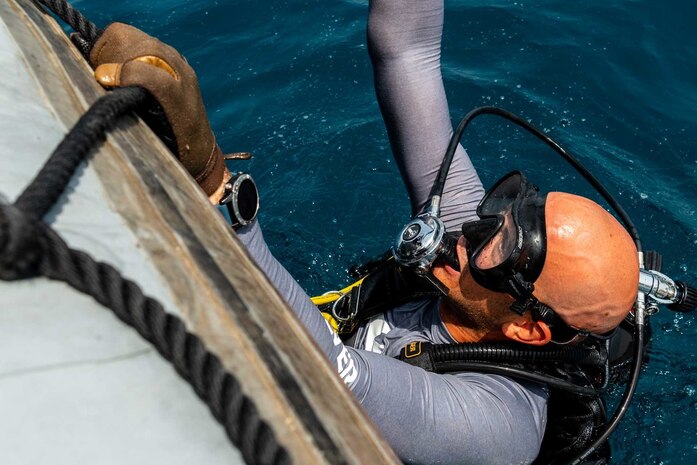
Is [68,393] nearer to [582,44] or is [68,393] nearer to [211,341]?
[211,341]

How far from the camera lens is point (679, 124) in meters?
4.54

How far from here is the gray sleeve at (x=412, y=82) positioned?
2184mm

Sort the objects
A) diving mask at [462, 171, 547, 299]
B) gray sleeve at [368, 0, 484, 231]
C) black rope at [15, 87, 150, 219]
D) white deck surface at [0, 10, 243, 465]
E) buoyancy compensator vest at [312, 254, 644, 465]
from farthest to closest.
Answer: gray sleeve at [368, 0, 484, 231] < buoyancy compensator vest at [312, 254, 644, 465] < diving mask at [462, 171, 547, 299] < black rope at [15, 87, 150, 219] < white deck surface at [0, 10, 243, 465]

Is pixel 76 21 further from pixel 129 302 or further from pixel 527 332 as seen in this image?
pixel 527 332

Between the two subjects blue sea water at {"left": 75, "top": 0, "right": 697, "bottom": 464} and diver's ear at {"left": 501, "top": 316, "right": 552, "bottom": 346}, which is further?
blue sea water at {"left": 75, "top": 0, "right": 697, "bottom": 464}

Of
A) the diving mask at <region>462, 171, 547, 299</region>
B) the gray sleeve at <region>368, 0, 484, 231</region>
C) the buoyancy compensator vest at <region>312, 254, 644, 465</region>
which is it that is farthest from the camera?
the gray sleeve at <region>368, 0, 484, 231</region>

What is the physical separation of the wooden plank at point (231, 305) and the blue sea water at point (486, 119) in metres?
2.43

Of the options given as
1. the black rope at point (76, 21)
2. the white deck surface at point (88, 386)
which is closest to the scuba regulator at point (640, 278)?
the black rope at point (76, 21)

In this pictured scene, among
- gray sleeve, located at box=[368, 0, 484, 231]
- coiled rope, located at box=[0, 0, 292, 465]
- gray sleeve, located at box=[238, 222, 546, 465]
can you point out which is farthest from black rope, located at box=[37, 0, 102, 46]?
coiled rope, located at box=[0, 0, 292, 465]

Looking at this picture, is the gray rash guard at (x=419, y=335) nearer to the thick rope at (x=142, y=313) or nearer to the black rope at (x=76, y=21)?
the black rope at (x=76, y=21)

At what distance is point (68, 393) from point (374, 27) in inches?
67.8

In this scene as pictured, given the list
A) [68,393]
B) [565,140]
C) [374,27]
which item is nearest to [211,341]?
[68,393]

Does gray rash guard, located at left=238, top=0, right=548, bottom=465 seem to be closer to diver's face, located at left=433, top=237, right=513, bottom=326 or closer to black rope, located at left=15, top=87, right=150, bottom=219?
diver's face, located at left=433, top=237, right=513, bottom=326

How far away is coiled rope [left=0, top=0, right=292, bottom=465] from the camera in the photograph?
2.60 ft
